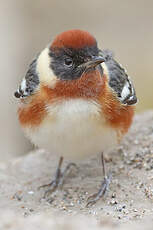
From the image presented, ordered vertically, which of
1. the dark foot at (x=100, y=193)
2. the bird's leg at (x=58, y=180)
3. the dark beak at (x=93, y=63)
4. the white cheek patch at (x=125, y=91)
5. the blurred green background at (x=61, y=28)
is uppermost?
the blurred green background at (x=61, y=28)

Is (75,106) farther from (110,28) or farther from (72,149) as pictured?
(110,28)

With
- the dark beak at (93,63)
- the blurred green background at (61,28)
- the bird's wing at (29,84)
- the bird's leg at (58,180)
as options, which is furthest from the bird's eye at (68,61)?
the blurred green background at (61,28)

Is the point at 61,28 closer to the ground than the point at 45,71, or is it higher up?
higher up

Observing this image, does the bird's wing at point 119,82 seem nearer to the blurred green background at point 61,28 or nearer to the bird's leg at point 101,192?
the bird's leg at point 101,192

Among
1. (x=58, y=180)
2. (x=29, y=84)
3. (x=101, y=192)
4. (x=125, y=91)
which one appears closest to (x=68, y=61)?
(x=29, y=84)

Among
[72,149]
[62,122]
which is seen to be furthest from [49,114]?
[72,149]

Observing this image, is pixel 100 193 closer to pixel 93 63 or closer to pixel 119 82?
pixel 119 82

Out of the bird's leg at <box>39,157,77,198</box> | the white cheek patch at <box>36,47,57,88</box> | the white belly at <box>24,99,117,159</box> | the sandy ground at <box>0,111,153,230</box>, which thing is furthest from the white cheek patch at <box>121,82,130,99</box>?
the bird's leg at <box>39,157,77,198</box>
